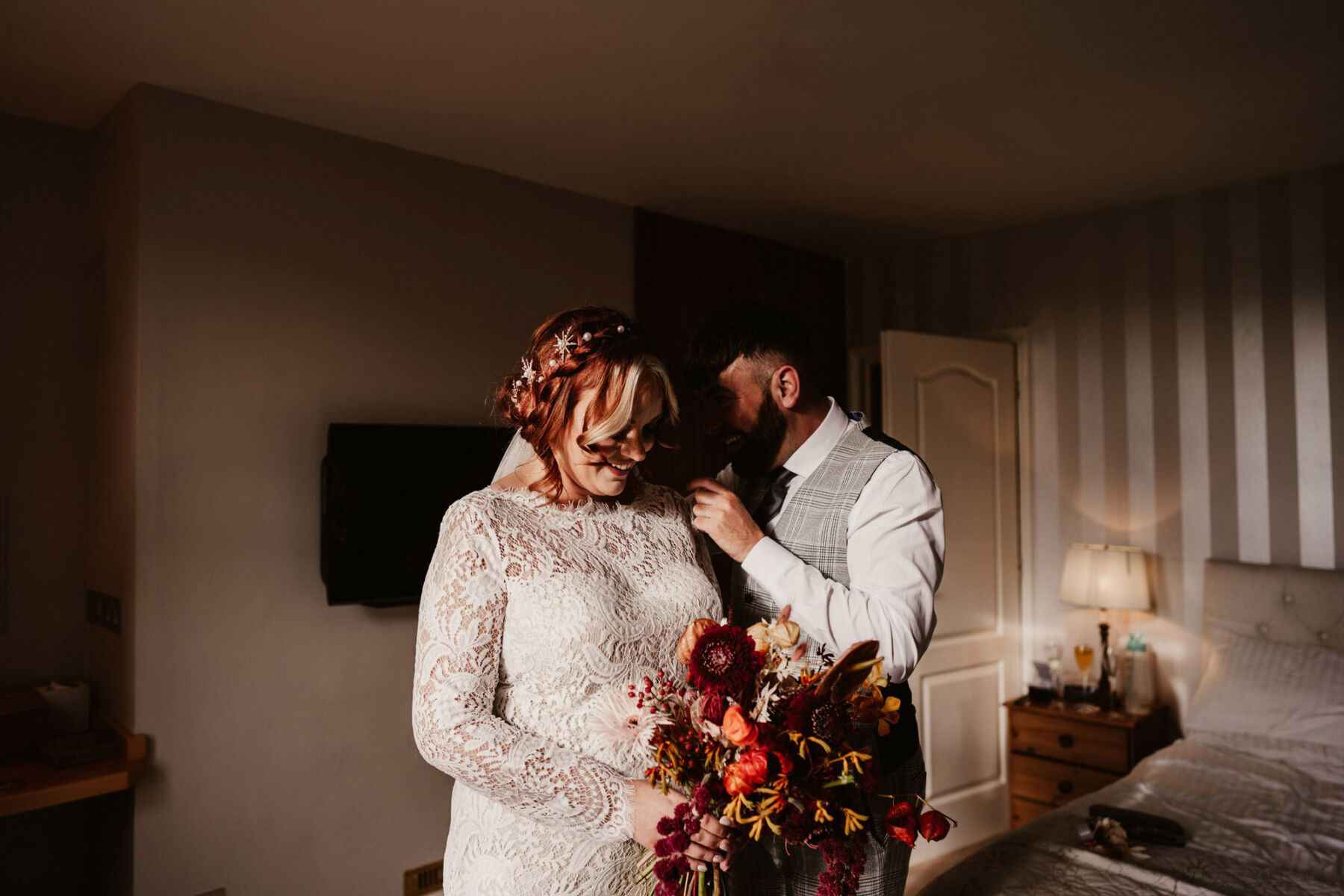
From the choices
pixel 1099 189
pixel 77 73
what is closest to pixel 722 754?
pixel 77 73

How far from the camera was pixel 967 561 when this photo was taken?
391cm

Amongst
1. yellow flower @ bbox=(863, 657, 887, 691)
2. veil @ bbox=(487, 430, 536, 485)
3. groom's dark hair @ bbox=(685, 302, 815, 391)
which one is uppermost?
groom's dark hair @ bbox=(685, 302, 815, 391)

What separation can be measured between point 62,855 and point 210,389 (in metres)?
1.59

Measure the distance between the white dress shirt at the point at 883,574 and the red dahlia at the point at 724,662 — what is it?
0.52m

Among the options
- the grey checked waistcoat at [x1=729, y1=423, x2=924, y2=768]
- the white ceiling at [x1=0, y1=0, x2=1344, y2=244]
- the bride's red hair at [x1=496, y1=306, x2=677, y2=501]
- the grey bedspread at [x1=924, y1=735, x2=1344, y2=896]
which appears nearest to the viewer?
the bride's red hair at [x1=496, y1=306, x2=677, y2=501]

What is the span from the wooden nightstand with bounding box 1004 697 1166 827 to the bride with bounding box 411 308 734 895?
8.63ft

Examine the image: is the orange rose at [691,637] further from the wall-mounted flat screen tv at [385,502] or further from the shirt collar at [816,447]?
the wall-mounted flat screen tv at [385,502]

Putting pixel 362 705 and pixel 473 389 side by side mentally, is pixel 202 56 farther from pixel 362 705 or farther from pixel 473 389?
pixel 362 705

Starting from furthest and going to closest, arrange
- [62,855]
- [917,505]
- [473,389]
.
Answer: [473,389] < [62,855] < [917,505]

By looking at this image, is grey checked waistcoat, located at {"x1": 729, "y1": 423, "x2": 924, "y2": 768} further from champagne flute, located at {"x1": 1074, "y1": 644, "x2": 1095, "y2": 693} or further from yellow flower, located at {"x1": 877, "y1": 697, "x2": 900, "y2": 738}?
champagne flute, located at {"x1": 1074, "y1": 644, "x2": 1095, "y2": 693}

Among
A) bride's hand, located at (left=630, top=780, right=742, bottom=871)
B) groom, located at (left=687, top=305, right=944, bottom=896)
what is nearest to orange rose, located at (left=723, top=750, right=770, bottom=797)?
bride's hand, located at (left=630, top=780, right=742, bottom=871)

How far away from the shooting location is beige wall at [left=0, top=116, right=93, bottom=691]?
8.82ft

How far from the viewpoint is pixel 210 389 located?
8.52ft

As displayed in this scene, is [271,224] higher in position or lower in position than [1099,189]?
lower
